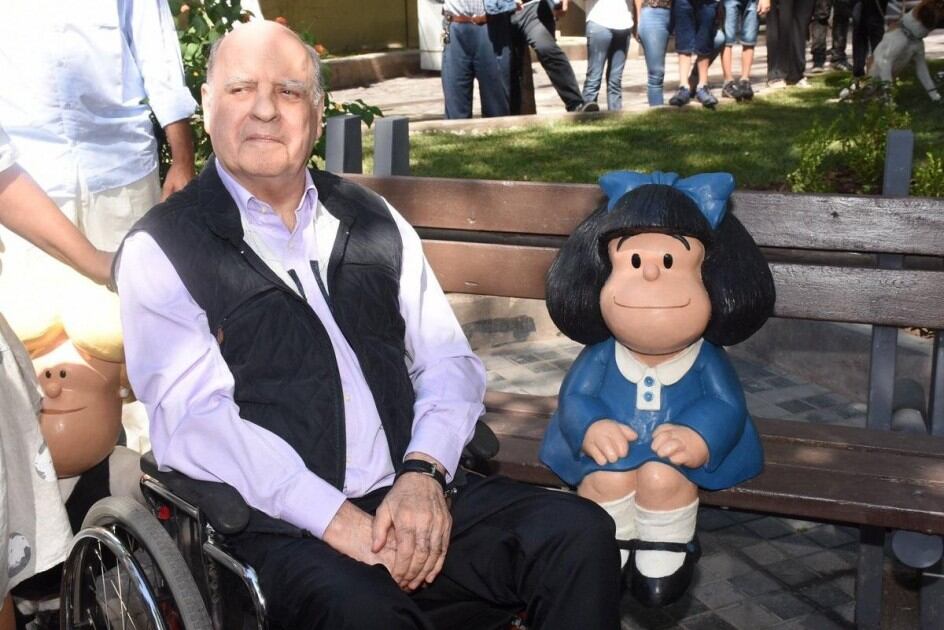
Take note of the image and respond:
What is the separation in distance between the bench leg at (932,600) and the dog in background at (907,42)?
27.7 feet

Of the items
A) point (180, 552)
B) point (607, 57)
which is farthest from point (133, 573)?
point (607, 57)

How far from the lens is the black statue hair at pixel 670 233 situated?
3100mm

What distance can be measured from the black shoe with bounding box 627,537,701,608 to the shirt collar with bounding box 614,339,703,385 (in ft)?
1.33

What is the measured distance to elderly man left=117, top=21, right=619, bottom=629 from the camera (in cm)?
271

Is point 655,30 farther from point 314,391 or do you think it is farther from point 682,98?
point 314,391

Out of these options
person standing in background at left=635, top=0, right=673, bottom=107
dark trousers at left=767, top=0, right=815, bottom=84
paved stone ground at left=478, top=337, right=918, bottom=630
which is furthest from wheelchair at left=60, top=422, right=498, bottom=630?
dark trousers at left=767, top=0, right=815, bottom=84

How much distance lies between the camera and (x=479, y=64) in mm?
9617

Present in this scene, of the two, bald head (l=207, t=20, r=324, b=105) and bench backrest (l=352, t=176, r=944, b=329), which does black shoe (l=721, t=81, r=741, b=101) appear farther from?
bald head (l=207, t=20, r=324, b=105)

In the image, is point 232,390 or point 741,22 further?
point 741,22

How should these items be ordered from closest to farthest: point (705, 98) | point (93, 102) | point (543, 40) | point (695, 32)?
point (93, 102)
point (543, 40)
point (695, 32)
point (705, 98)

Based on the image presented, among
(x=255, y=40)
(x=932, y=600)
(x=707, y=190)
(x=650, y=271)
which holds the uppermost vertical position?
(x=255, y=40)

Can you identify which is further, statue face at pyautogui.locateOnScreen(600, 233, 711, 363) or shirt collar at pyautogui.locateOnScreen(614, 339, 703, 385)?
shirt collar at pyautogui.locateOnScreen(614, 339, 703, 385)

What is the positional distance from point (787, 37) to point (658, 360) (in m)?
10.5

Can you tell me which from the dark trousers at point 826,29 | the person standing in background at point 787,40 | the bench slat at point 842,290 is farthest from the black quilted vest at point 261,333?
the dark trousers at point 826,29
